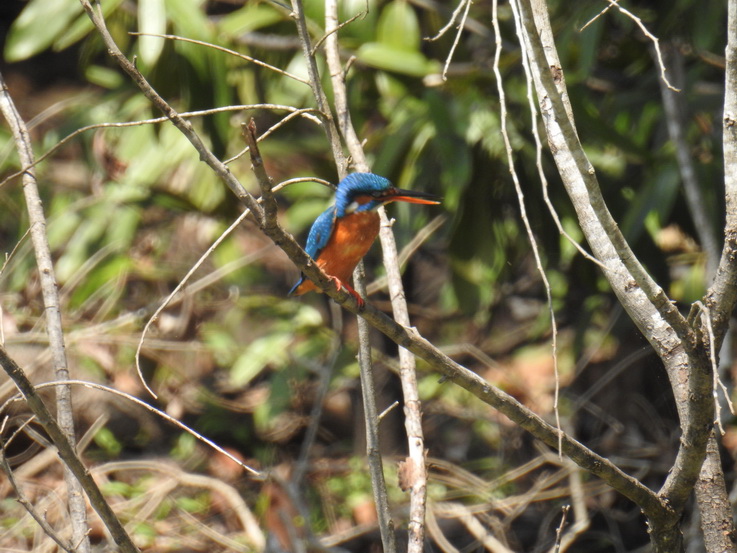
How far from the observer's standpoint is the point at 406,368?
2436mm

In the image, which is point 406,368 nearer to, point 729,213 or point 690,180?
point 729,213

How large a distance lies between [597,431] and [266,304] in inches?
85.6

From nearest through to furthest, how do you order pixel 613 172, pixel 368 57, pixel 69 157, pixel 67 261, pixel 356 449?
pixel 368 57
pixel 613 172
pixel 67 261
pixel 356 449
pixel 69 157

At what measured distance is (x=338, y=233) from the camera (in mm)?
2854

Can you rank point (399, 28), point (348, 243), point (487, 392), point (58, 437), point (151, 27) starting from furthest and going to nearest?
point (399, 28), point (151, 27), point (348, 243), point (487, 392), point (58, 437)

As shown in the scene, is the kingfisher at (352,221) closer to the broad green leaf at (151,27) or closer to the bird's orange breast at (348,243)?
the bird's orange breast at (348,243)

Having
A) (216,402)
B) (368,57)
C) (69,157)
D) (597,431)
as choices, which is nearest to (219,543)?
(216,402)

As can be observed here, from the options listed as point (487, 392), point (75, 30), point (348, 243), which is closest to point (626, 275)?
point (487, 392)

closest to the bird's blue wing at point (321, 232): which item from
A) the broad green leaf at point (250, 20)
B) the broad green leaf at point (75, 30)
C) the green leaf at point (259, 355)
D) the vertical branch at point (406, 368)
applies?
the vertical branch at point (406, 368)

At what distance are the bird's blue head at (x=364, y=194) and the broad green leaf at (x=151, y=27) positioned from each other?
1.16m

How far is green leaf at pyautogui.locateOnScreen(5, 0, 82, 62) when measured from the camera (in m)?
3.95

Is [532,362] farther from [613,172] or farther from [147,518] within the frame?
[147,518]

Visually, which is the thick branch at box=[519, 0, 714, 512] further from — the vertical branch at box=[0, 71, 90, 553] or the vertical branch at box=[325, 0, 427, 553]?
the vertical branch at box=[0, 71, 90, 553]

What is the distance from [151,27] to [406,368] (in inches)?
79.8
